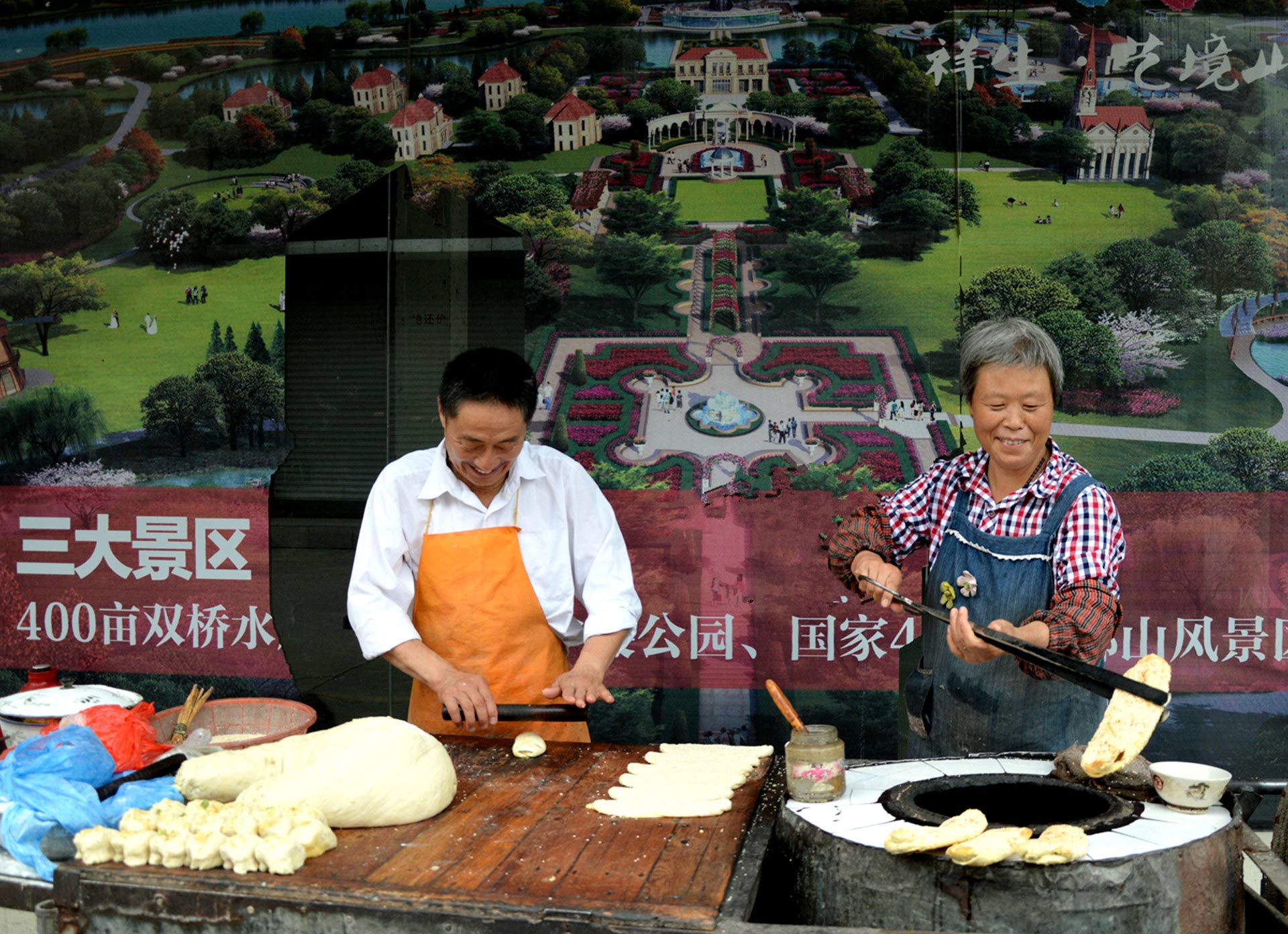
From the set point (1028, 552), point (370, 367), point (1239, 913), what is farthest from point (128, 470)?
point (1239, 913)

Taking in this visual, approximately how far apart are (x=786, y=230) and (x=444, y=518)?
1.94 metres

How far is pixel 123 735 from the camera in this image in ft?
9.87

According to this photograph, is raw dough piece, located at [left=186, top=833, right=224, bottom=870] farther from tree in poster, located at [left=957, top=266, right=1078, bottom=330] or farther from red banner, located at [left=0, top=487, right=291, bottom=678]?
tree in poster, located at [left=957, top=266, right=1078, bottom=330]

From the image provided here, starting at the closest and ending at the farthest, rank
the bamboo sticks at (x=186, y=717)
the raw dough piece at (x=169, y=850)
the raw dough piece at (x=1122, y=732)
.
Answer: the raw dough piece at (x=169, y=850) < the raw dough piece at (x=1122, y=732) < the bamboo sticks at (x=186, y=717)

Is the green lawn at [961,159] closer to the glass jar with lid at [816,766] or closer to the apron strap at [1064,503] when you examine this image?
the apron strap at [1064,503]

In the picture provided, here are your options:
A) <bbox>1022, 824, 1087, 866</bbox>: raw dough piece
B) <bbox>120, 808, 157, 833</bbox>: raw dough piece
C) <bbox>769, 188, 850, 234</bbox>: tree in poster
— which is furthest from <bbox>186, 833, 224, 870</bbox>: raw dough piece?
<bbox>769, 188, 850, 234</bbox>: tree in poster

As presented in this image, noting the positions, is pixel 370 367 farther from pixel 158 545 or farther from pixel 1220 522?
pixel 1220 522

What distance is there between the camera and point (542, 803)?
263 cm

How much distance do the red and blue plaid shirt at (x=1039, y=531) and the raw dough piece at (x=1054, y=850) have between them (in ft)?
2.03

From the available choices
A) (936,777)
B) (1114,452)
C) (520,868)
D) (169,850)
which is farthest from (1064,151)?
(169,850)

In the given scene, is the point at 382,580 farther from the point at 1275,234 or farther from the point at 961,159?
the point at 1275,234

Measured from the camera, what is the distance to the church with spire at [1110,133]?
4.37m

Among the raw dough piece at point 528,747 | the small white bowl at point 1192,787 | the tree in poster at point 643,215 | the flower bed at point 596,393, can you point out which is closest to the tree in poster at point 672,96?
the tree in poster at point 643,215

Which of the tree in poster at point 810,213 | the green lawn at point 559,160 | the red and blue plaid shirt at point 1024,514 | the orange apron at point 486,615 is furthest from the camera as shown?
the green lawn at point 559,160
